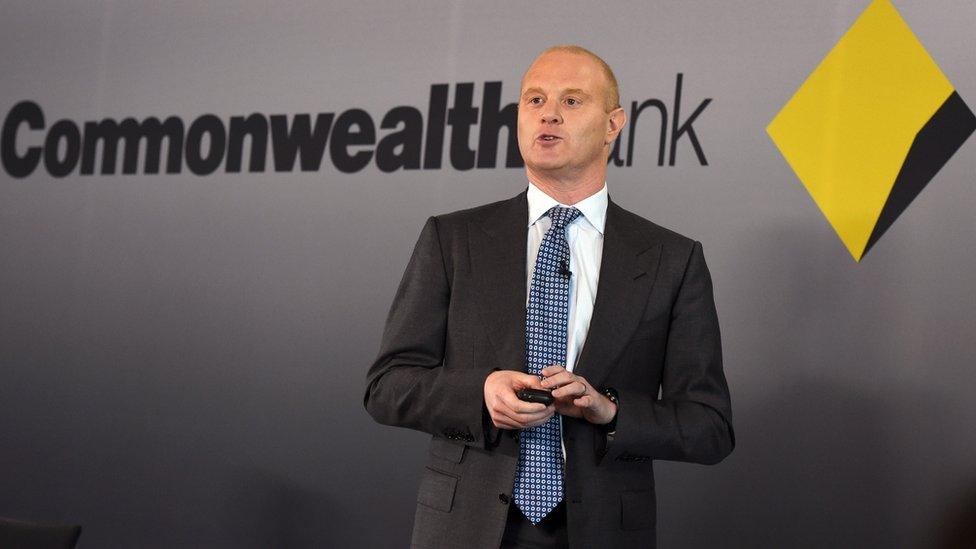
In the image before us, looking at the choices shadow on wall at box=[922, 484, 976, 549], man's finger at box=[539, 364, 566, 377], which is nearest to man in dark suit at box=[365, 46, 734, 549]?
man's finger at box=[539, 364, 566, 377]

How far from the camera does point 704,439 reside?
219 centimetres

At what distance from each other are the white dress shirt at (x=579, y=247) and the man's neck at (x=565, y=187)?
13 mm

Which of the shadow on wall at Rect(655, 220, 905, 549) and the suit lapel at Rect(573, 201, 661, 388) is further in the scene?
the shadow on wall at Rect(655, 220, 905, 549)

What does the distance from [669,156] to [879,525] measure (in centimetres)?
129

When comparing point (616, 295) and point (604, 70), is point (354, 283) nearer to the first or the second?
point (604, 70)

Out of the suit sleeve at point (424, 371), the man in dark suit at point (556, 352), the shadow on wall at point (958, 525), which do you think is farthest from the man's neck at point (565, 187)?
the shadow on wall at point (958, 525)

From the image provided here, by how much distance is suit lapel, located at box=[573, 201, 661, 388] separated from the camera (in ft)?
7.17

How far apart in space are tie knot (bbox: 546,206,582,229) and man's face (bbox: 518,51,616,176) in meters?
0.08

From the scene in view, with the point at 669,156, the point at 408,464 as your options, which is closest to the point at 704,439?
the point at 669,156

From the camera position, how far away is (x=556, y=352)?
7.20 feet

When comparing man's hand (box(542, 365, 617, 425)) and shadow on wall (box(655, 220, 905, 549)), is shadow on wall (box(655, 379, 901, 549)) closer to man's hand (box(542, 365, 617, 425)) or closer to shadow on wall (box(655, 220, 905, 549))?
shadow on wall (box(655, 220, 905, 549))

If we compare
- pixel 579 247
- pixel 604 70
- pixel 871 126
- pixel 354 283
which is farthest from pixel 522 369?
pixel 354 283

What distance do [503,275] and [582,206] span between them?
24 cm

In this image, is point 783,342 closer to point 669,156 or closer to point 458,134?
point 669,156
